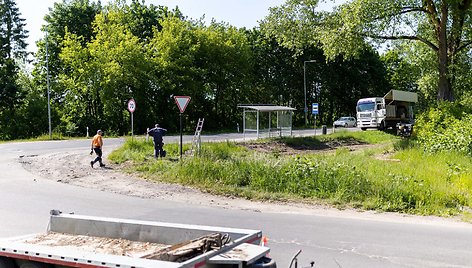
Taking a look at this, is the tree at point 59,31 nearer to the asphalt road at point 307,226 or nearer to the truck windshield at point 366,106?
the truck windshield at point 366,106

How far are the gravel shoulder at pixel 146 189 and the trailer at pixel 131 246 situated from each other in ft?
19.0

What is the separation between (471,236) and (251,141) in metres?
22.8

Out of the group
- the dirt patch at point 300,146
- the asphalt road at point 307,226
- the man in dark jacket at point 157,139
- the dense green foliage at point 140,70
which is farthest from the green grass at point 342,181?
the dense green foliage at point 140,70

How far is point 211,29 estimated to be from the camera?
57.7 meters

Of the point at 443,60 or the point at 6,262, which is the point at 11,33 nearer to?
the point at 443,60

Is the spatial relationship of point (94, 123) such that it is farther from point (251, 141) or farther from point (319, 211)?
point (319, 211)

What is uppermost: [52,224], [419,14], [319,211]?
[419,14]

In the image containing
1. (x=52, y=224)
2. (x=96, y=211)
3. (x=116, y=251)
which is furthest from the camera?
(x=96, y=211)

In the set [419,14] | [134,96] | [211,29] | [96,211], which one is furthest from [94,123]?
[96,211]

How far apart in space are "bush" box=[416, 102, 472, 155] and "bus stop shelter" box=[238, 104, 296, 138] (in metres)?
10.7

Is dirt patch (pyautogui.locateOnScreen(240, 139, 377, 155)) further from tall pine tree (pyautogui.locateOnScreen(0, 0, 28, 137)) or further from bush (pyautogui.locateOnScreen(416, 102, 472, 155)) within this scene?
tall pine tree (pyautogui.locateOnScreen(0, 0, 28, 137))

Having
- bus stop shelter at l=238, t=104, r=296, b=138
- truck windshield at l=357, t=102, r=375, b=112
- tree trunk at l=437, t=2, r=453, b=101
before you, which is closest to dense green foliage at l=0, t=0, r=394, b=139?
truck windshield at l=357, t=102, r=375, b=112

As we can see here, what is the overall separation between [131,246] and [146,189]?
9.17m

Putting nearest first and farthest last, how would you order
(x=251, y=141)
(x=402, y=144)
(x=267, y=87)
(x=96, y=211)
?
1. (x=96, y=211)
2. (x=402, y=144)
3. (x=251, y=141)
4. (x=267, y=87)
